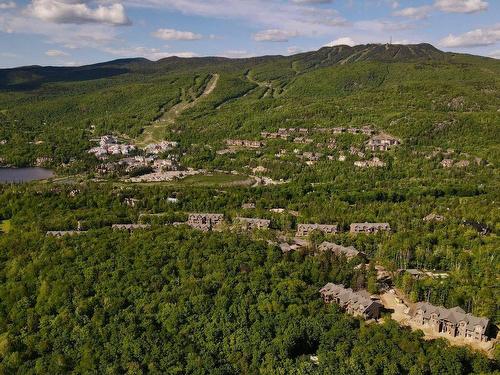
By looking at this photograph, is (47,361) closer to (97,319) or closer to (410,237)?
(97,319)

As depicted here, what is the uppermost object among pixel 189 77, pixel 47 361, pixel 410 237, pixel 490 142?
pixel 189 77

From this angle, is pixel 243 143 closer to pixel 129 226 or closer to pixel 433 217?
pixel 433 217

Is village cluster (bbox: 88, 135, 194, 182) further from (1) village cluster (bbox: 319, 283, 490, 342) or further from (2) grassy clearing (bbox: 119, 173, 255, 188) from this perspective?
(1) village cluster (bbox: 319, 283, 490, 342)

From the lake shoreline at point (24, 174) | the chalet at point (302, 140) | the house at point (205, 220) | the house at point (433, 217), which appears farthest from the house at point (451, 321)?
the lake shoreline at point (24, 174)

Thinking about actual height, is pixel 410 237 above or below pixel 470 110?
below

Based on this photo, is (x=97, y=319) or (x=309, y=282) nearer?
(x=97, y=319)

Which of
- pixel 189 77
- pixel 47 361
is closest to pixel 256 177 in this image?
pixel 47 361

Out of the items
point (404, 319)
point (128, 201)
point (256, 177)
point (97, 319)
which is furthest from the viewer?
point (256, 177)
